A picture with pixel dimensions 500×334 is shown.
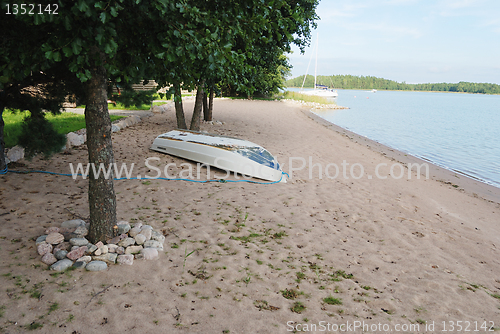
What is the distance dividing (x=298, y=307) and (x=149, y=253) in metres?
1.89

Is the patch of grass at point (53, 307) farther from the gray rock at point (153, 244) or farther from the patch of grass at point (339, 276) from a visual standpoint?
the patch of grass at point (339, 276)

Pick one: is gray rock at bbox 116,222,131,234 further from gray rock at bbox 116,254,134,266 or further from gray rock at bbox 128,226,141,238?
gray rock at bbox 116,254,134,266

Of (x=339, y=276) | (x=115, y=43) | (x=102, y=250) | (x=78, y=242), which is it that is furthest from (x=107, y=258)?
(x=339, y=276)

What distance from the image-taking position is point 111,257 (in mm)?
3727

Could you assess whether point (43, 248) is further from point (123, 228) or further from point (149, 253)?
point (149, 253)

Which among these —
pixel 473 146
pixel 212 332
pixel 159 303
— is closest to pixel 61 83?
pixel 159 303

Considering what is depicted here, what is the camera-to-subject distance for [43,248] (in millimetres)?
3664

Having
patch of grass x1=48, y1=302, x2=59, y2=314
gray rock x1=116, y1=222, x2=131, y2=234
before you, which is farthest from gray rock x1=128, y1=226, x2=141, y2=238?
patch of grass x1=48, y1=302, x2=59, y2=314

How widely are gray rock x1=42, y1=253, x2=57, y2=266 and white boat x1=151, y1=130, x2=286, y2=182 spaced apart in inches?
176

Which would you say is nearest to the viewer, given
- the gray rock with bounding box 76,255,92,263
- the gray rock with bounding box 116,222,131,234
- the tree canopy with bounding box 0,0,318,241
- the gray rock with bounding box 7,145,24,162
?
the tree canopy with bounding box 0,0,318,241

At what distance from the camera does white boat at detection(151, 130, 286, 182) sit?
7.44 metres

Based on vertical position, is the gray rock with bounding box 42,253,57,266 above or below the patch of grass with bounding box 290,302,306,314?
above

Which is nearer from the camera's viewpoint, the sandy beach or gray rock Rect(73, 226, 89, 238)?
the sandy beach

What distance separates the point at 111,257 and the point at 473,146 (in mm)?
21847
